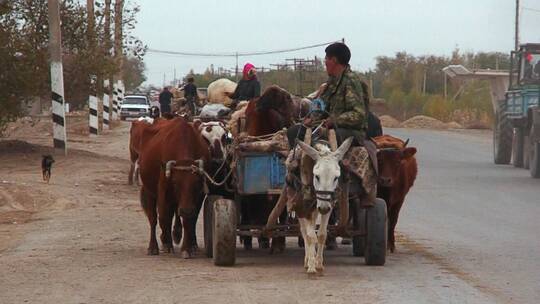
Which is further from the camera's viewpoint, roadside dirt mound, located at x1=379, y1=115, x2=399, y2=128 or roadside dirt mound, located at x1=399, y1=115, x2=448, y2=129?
roadside dirt mound, located at x1=379, y1=115, x2=399, y2=128

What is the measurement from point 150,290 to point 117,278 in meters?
0.94

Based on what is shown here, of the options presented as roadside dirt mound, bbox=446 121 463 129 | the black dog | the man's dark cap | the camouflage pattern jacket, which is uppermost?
the man's dark cap

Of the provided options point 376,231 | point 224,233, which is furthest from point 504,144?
point 224,233

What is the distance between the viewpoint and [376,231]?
1160cm

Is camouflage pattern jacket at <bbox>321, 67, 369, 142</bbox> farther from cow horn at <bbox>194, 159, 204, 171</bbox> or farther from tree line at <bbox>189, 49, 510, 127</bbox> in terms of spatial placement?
tree line at <bbox>189, 49, 510, 127</bbox>

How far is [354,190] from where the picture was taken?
11.4 meters

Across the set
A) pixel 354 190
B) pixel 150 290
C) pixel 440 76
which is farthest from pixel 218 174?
pixel 440 76

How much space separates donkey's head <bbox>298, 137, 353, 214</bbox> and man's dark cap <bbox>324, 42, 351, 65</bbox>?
116 cm

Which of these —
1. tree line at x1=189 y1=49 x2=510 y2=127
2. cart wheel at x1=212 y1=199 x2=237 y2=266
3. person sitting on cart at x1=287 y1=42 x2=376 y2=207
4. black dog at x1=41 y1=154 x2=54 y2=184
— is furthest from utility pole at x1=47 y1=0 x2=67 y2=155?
tree line at x1=189 y1=49 x2=510 y2=127

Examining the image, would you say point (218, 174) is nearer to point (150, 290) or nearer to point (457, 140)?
point (150, 290)

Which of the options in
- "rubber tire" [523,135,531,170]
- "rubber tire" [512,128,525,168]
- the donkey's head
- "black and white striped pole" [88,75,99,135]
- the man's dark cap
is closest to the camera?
the donkey's head

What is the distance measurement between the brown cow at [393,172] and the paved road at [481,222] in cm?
73

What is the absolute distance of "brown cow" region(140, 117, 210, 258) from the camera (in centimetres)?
1251

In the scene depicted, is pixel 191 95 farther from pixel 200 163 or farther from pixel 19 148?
pixel 19 148
